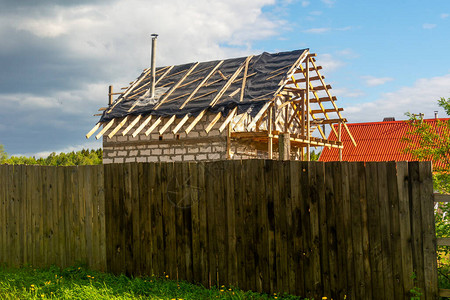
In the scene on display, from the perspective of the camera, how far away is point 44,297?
261 inches

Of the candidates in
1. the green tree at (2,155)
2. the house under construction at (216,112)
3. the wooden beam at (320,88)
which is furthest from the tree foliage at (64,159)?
the wooden beam at (320,88)

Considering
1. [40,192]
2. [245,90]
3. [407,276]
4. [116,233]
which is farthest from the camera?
[245,90]

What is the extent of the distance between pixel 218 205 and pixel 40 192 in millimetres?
4311

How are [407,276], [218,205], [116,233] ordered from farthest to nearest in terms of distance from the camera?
[116,233]
[218,205]
[407,276]

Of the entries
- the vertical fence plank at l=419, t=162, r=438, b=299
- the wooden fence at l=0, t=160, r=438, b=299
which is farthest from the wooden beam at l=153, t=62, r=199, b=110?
the vertical fence plank at l=419, t=162, r=438, b=299

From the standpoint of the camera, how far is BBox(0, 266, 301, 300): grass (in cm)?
660

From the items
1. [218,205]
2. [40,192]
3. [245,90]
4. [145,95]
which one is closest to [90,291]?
[218,205]

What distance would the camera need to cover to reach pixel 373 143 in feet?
89.7

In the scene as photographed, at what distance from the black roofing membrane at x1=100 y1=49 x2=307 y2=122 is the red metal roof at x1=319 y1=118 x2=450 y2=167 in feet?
31.2

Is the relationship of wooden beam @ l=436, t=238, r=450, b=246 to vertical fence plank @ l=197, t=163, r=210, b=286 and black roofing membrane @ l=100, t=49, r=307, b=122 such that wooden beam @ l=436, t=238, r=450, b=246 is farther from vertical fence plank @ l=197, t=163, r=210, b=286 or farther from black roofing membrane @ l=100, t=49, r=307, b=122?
black roofing membrane @ l=100, t=49, r=307, b=122

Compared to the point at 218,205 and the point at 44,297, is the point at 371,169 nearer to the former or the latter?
the point at 218,205

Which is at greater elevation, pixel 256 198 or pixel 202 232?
pixel 256 198

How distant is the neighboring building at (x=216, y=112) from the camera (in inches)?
661

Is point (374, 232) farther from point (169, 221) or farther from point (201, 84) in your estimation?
point (201, 84)
